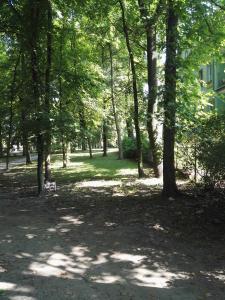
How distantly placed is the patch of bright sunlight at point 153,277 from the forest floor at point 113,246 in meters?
0.01

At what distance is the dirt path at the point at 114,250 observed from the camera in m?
5.59

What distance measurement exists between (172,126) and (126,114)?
1869cm

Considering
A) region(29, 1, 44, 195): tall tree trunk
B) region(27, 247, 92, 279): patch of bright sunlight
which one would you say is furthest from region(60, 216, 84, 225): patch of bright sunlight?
region(29, 1, 44, 195): tall tree trunk

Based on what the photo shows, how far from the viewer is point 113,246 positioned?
25.1 feet

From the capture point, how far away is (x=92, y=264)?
6.64 m

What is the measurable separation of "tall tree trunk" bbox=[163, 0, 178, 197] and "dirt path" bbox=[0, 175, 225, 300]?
79 centimetres

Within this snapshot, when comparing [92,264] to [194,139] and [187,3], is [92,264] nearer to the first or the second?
[194,139]

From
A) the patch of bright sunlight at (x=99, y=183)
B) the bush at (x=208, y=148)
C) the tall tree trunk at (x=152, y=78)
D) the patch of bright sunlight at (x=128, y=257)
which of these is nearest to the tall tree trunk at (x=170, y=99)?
the bush at (x=208, y=148)

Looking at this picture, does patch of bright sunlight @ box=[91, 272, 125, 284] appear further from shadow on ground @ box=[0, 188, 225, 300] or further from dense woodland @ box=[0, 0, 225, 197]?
dense woodland @ box=[0, 0, 225, 197]

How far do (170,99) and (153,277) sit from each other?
546 centimetres

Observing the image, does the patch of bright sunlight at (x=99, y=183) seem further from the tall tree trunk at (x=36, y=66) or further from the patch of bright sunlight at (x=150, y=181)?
the tall tree trunk at (x=36, y=66)

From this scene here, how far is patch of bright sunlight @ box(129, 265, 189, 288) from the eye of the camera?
229 inches

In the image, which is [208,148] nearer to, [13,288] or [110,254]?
[110,254]

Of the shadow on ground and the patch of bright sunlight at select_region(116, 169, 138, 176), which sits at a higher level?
the patch of bright sunlight at select_region(116, 169, 138, 176)
